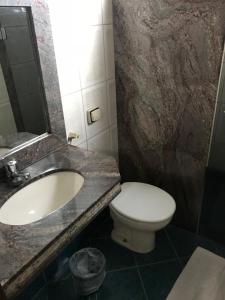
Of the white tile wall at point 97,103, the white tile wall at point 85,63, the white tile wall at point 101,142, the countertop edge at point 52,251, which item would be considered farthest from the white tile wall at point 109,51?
the countertop edge at point 52,251

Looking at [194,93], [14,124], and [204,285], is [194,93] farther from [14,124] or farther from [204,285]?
[204,285]

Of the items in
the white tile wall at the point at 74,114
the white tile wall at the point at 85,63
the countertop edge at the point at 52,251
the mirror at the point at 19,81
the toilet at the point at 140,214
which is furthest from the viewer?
the toilet at the point at 140,214

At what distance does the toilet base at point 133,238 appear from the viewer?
5.73ft

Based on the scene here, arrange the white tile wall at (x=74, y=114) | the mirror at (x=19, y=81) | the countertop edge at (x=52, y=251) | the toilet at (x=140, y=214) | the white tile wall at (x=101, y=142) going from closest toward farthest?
the countertop edge at (x=52, y=251), the mirror at (x=19, y=81), the white tile wall at (x=74, y=114), the toilet at (x=140, y=214), the white tile wall at (x=101, y=142)

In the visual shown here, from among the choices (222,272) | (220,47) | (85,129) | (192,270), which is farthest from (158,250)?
(220,47)

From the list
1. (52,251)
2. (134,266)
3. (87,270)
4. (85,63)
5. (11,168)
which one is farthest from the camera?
(134,266)

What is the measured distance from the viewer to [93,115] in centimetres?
162

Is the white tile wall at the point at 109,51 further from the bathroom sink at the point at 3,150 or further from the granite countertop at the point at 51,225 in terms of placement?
the bathroom sink at the point at 3,150

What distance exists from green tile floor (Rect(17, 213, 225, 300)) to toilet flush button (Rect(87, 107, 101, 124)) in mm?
852

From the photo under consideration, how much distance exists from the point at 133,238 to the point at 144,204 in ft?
1.05

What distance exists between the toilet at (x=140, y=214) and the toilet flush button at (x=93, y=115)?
0.52 m

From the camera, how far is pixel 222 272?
1.64 metres

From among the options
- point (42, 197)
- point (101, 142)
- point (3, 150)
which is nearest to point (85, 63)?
point (101, 142)

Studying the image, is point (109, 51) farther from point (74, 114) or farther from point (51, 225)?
point (51, 225)
